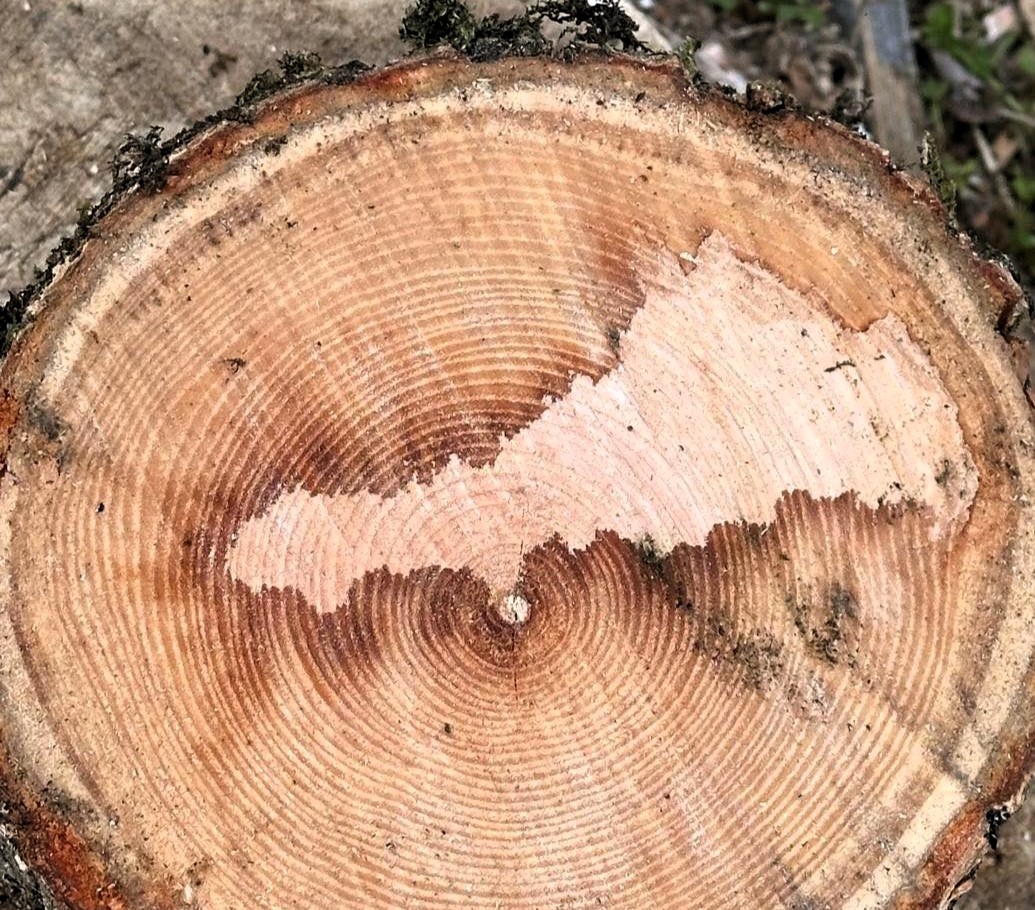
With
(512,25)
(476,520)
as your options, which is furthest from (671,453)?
(512,25)

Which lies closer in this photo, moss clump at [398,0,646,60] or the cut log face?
the cut log face

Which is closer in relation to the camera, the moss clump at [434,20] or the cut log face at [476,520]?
the cut log face at [476,520]

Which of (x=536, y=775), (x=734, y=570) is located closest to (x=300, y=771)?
(x=536, y=775)

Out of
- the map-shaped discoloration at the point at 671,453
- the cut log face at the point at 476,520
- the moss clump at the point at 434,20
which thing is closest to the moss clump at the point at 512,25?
the moss clump at the point at 434,20

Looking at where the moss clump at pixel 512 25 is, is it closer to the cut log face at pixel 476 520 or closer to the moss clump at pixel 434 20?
the moss clump at pixel 434 20

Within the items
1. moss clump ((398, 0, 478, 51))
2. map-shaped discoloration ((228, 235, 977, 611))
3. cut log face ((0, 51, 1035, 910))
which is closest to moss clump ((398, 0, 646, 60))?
moss clump ((398, 0, 478, 51))

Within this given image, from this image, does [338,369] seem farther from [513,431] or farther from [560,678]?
[560,678]

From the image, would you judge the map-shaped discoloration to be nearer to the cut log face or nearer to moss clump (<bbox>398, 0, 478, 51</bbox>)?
the cut log face
